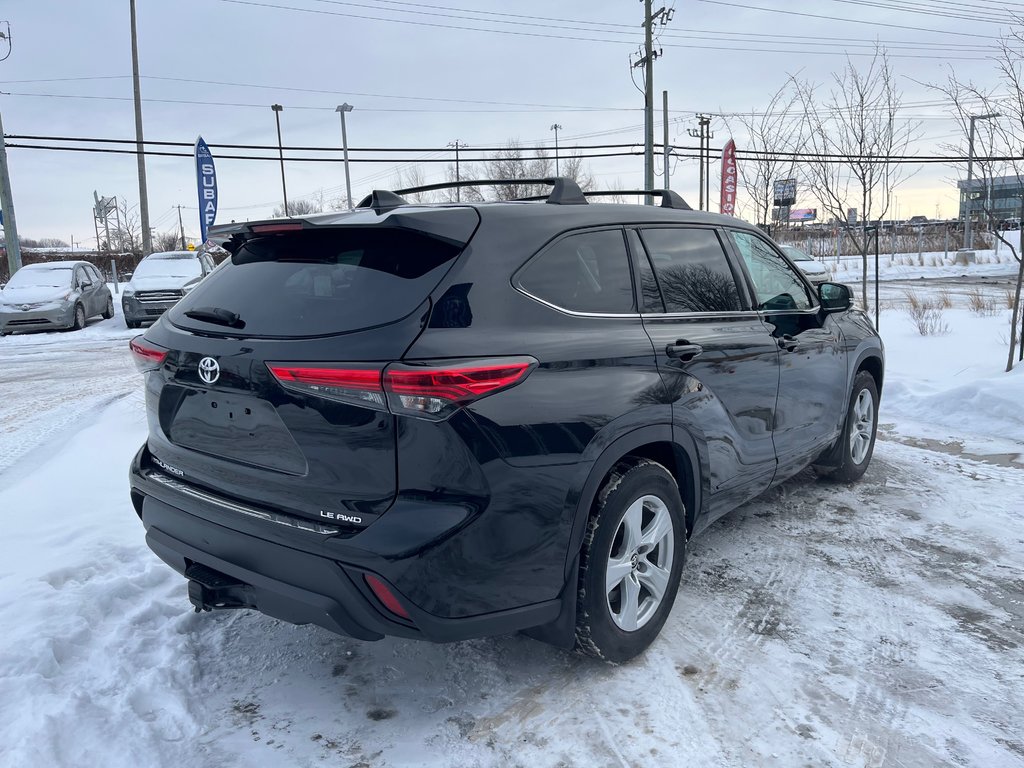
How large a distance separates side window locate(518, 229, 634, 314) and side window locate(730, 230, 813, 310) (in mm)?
1152

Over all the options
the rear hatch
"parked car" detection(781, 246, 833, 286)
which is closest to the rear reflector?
the rear hatch

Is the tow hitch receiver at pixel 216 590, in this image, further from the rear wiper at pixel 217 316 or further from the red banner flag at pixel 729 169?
the red banner flag at pixel 729 169

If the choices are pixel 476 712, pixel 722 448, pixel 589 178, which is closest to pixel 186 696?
pixel 476 712

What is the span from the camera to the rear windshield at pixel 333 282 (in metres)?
2.37

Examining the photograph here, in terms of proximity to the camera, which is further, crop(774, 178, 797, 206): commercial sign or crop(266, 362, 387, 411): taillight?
crop(774, 178, 797, 206): commercial sign

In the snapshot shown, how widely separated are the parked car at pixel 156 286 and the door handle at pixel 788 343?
15.0 m

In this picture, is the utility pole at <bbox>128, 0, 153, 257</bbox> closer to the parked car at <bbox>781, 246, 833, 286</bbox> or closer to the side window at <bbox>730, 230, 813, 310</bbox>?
the parked car at <bbox>781, 246, 833, 286</bbox>

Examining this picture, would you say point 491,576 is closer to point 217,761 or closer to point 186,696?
point 217,761

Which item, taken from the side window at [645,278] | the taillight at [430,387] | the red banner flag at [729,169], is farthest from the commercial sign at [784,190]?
the taillight at [430,387]

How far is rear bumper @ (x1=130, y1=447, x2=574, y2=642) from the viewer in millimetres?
2201

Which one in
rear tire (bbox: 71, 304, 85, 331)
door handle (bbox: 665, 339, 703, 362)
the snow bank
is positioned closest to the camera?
door handle (bbox: 665, 339, 703, 362)

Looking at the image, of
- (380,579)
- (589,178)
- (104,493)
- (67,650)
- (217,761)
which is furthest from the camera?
(589,178)

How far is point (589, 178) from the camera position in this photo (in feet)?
168

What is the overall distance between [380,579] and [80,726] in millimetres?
1199
